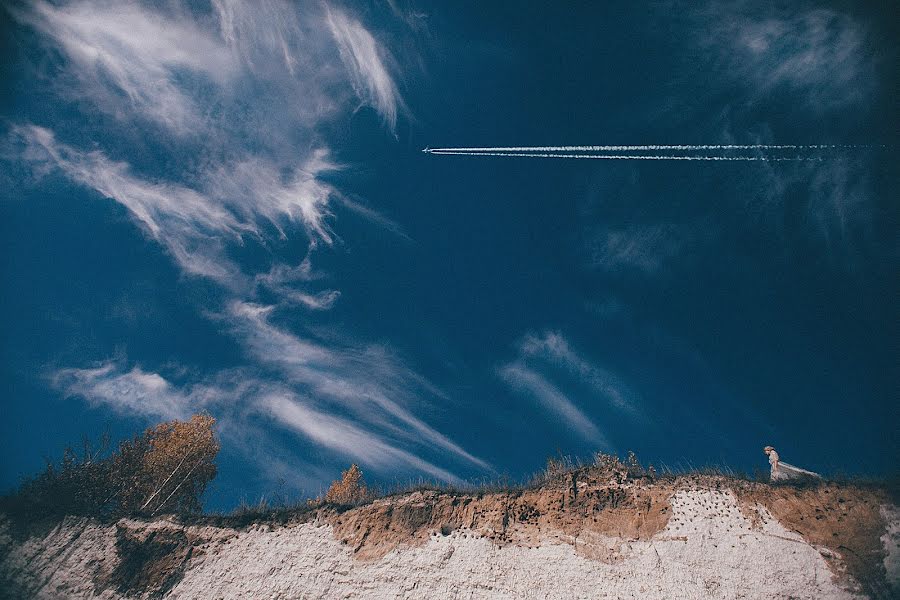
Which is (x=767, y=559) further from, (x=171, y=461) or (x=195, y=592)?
(x=171, y=461)

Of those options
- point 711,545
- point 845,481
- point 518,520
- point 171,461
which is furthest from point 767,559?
point 171,461

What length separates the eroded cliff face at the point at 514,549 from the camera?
10.3m

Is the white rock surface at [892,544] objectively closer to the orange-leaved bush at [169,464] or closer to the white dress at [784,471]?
the white dress at [784,471]

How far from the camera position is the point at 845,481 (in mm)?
11594

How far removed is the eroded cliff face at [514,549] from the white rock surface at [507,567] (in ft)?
0.11

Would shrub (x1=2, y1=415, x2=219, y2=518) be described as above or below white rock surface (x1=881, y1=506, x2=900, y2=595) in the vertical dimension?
below

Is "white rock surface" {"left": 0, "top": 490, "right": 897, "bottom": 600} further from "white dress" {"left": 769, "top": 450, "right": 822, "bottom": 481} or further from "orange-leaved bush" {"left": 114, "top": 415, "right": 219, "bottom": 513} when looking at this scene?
"orange-leaved bush" {"left": 114, "top": 415, "right": 219, "bottom": 513}

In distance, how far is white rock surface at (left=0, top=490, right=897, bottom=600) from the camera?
1030 centimetres

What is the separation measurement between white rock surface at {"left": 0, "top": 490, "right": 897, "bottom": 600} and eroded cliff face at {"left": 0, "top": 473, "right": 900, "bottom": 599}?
3cm

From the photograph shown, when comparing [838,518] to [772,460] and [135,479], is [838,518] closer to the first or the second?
[772,460]

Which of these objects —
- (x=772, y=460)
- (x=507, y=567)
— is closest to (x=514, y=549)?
(x=507, y=567)

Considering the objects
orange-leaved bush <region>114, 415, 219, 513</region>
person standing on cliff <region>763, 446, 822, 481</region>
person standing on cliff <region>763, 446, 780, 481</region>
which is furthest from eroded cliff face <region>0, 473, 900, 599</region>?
orange-leaved bush <region>114, 415, 219, 513</region>

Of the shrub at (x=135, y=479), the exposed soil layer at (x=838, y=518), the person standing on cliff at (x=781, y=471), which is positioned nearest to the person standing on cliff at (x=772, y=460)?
the person standing on cliff at (x=781, y=471)

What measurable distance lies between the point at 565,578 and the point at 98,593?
15.6m
